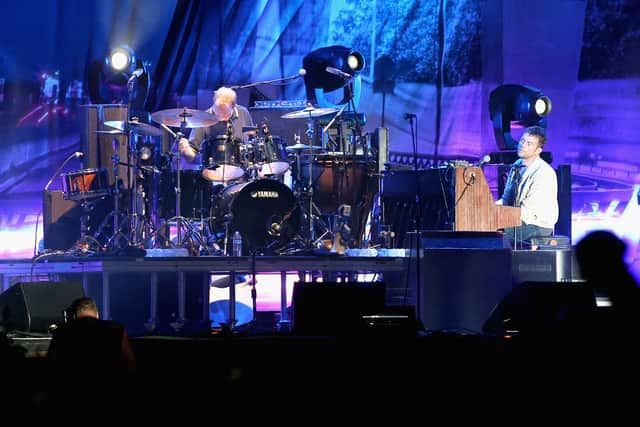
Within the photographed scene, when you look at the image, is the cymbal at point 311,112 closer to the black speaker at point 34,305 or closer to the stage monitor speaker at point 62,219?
the stage monitor speaker at point 62,219

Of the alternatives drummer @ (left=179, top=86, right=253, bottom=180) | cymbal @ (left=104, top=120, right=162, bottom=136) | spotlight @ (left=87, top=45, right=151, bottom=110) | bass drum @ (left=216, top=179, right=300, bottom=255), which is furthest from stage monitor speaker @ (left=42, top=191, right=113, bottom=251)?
bass drum @ (left=216, top=179, right=300, bottom=255)

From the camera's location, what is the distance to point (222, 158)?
9.27m

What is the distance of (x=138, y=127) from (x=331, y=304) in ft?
13.1

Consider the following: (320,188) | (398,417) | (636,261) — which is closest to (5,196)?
(320,188)

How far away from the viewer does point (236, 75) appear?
11750mm

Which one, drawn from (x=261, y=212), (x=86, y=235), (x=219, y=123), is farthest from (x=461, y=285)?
(x=86, y=235)

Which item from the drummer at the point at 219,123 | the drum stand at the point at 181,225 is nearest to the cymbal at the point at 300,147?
the drummer at the point at 219,123

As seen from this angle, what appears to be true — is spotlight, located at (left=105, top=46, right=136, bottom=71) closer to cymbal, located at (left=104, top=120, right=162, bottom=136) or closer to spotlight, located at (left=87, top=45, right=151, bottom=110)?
spotlight, located at (left=87, top=45, right=151, bottom=110)

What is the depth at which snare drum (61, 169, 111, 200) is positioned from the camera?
9023 mm

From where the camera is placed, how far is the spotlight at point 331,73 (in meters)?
10.1

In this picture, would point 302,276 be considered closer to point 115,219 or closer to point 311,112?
point 311,112

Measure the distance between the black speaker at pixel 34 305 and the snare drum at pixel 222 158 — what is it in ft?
12.1

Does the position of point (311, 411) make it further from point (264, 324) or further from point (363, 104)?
point (363, 104)

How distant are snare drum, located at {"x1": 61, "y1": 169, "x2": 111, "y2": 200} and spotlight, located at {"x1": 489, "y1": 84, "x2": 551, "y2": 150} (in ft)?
15.5
